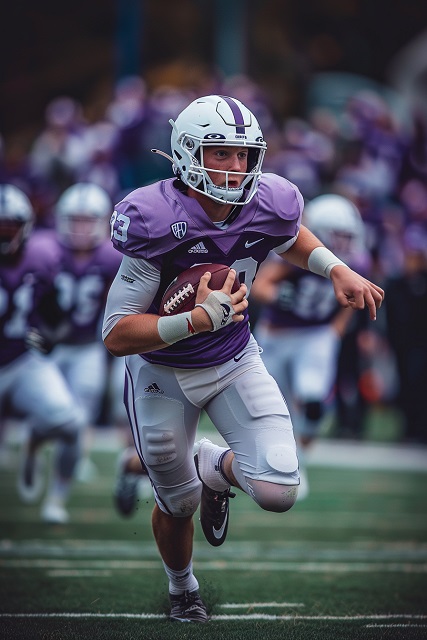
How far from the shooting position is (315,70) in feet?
68.2

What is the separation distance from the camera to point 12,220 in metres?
6.41

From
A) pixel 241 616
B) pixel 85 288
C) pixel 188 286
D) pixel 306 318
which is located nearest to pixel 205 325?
pixel 188 286

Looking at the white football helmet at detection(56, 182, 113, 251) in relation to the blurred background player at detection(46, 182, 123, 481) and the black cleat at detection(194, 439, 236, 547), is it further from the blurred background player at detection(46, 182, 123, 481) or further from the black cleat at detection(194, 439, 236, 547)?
the black cleat at detection(194, 439, 236, 547)

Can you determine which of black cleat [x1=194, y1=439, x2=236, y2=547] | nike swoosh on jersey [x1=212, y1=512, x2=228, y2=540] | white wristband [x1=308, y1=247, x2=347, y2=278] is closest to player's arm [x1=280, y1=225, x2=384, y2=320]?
white wristband [x1=308, y1=247, x2=347, y2=278]

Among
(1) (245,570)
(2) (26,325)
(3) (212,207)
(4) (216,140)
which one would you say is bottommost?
(1) (245,570)

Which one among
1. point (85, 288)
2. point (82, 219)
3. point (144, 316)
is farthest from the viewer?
point (82, 219)

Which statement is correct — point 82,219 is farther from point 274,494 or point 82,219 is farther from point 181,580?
point 274,494

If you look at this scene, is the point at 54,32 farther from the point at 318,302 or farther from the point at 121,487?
the point at 121,487

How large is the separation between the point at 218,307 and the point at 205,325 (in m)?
0.07

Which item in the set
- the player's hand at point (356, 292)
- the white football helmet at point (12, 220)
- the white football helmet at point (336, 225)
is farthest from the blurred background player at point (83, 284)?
the player's hand at point (356, 292)

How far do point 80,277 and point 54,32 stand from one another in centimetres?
1372

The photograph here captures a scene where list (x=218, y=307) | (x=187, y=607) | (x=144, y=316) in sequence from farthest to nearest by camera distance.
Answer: (x=187, y=607) → (x=144, y=316) → (x=218, y=307)

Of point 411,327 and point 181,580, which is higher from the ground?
point 181,580

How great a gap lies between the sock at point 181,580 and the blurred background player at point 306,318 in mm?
3084
